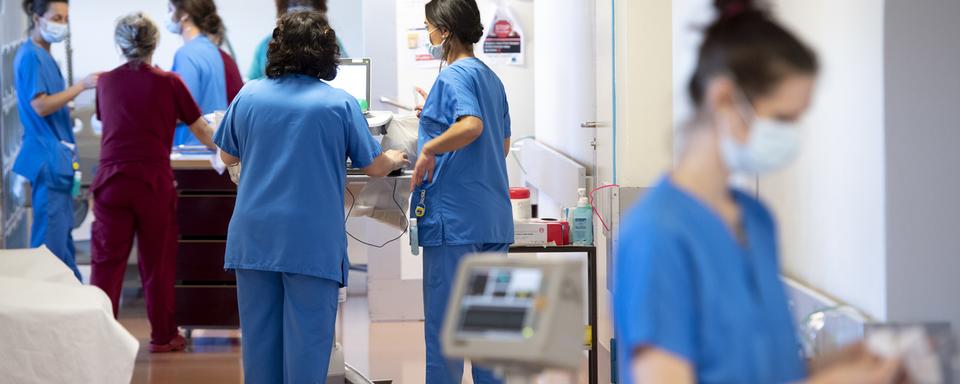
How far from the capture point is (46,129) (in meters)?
5.17

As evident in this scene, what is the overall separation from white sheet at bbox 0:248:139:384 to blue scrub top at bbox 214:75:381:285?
0.46 meters

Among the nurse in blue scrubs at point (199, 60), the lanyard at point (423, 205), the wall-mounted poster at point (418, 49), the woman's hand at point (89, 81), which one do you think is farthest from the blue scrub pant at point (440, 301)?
the nurse in blue scrubs at point (199, 60)

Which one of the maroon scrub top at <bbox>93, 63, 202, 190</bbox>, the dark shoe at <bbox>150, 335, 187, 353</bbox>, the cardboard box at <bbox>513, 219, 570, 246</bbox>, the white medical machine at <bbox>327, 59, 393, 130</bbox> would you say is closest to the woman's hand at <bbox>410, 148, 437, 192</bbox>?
the cardboard box at <bbox>513, 219, 570, 246</bbox>

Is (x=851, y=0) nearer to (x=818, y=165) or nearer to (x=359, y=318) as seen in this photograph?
(x=818, y=165)

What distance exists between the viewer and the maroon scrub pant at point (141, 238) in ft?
15.4

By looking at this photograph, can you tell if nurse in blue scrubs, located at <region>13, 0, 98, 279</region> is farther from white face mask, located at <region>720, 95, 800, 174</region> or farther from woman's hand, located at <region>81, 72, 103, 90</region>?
white face mask, located at <region>720, 95, 800, 174</region>

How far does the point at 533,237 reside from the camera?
3783 millimetres

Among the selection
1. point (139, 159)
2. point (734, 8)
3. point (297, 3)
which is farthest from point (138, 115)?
point (734, 8)

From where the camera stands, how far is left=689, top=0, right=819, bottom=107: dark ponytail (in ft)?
4.36

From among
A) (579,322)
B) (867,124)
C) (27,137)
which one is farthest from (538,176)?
(579,322)

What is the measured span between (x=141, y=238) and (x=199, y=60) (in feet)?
4.28

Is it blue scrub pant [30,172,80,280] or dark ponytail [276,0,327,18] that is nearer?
blue scrub pant [30,172,80,280]

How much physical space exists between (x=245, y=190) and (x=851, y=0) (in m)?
1.69

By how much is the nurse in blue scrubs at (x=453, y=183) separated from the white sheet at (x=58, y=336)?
907 millimetres
